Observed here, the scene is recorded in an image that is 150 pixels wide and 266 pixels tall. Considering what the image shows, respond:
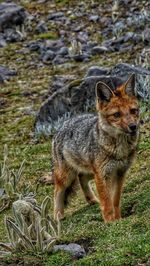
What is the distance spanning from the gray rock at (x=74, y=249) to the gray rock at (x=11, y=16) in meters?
19.1

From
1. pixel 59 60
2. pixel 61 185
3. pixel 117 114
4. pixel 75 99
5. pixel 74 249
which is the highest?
pixel 117 114

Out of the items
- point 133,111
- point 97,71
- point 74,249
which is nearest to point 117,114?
point 133,111

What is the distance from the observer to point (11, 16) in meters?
28.2

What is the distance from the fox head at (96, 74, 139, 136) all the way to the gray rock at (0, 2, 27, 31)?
17.3m

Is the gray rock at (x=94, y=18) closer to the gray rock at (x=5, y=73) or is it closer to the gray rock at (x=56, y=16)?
the gray rock at (x=56, y=16)

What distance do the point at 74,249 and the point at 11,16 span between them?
1955 cm

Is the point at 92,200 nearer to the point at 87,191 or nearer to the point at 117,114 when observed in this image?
the point at 87,191

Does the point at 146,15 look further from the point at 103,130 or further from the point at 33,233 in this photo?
the point at 33,233

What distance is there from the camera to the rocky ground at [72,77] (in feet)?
31.9

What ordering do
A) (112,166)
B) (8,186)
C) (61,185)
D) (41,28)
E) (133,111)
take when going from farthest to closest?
(41,28)
(8,186)
(61,185)
(112,166)
(133,111)

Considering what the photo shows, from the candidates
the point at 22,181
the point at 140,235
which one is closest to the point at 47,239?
the point at 140,235

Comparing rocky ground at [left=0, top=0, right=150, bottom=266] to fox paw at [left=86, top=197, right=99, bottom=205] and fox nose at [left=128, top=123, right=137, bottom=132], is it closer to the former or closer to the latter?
fox paw at [left=86, top=197, right=99, bottom=205]

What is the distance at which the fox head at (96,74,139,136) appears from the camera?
424 inches

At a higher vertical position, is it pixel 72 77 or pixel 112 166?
pixel 112 166
